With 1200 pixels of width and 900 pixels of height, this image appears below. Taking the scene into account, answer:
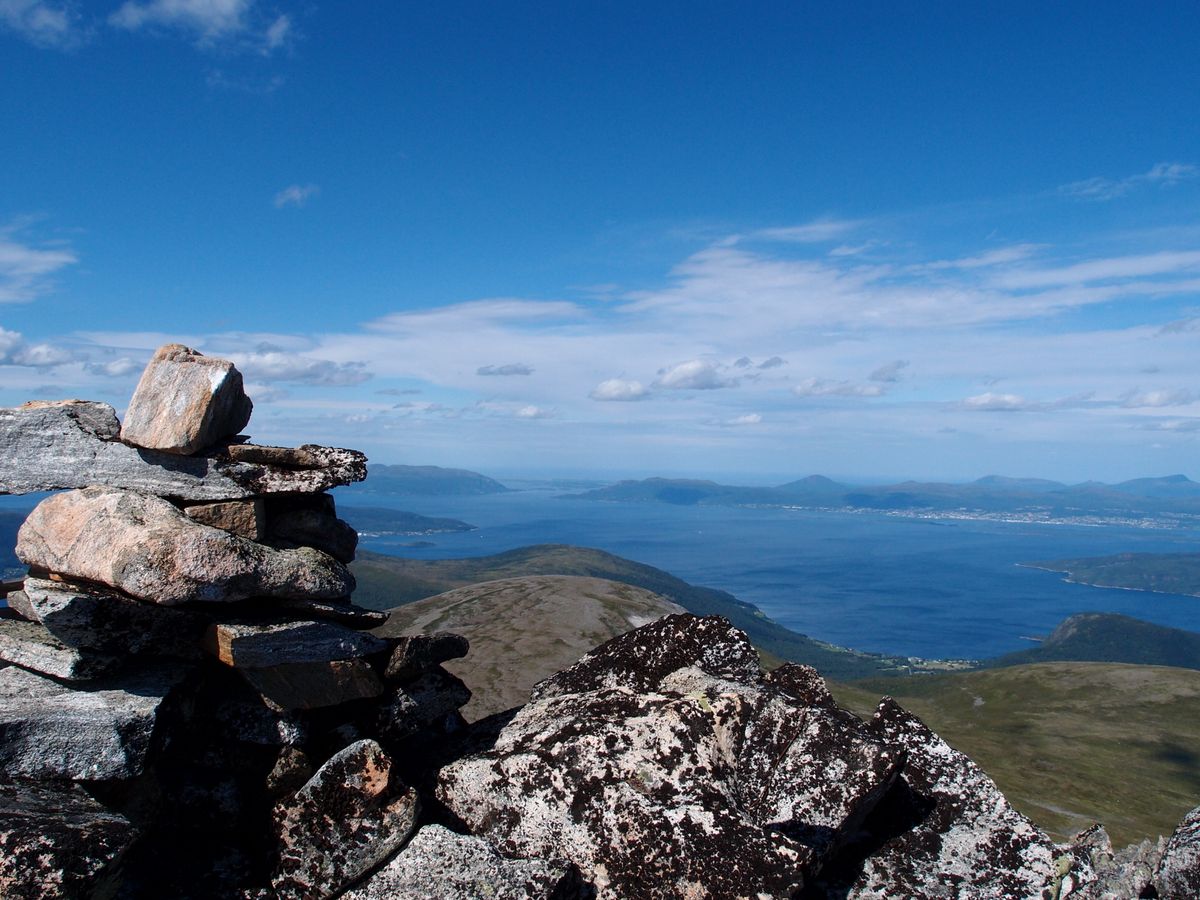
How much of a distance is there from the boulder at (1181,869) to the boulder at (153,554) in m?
11.5

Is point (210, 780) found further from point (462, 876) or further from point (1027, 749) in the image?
point (1027, 749)

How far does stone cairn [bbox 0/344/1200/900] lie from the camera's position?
8547mm

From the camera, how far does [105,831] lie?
7.35 meters

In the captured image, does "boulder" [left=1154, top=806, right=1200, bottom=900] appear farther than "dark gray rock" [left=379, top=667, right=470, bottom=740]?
No

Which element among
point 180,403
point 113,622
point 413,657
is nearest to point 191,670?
point 113,622

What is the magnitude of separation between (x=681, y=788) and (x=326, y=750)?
4.64 m

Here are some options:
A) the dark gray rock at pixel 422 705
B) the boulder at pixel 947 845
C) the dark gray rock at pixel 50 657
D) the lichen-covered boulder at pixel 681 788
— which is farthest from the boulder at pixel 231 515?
the boulder at pixel 947 845

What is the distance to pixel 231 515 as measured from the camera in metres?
11.1

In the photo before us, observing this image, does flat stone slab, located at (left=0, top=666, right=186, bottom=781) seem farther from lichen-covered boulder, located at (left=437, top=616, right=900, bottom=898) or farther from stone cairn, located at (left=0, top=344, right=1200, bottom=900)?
lichen-covered boulder, located at (left=437, top=616, right=900, bottom=898)

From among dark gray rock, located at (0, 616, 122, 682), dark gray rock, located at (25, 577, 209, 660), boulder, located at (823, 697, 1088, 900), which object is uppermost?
dark gray rock, located at (25, 577, 209, 660)

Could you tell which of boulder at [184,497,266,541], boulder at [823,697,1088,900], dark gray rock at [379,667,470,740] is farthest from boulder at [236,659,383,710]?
boulder at [823,697,1088,900]

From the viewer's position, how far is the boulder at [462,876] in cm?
830

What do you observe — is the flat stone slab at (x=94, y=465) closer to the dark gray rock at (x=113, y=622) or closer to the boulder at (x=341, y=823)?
the dark gray rock at (x=113, y=622)

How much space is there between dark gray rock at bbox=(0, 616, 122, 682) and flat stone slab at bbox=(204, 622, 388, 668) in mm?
1218
